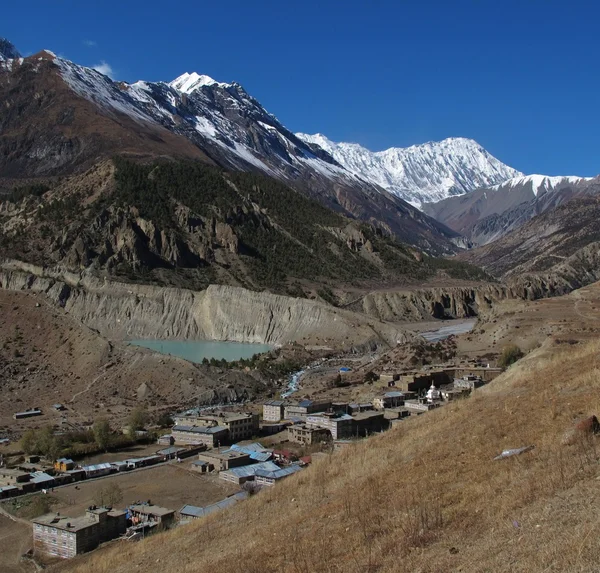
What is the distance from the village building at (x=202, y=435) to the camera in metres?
47.1

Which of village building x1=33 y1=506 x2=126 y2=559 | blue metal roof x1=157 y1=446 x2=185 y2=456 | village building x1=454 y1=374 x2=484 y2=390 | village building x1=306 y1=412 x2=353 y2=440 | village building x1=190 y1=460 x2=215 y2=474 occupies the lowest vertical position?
village building x1=33 y1=506 x2=126 y2=559

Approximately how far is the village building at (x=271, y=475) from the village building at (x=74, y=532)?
6.73m

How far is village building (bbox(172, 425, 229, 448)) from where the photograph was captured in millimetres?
47062

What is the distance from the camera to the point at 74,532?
2858 centimetres

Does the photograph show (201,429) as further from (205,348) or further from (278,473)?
(205,348)

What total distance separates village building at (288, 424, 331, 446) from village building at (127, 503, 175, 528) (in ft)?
45.6

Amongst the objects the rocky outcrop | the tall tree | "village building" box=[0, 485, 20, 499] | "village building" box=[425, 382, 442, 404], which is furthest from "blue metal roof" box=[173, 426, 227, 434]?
the rocky outcrop

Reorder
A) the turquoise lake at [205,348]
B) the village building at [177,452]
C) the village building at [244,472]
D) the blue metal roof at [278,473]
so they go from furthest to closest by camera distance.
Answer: the turquoise lake at [205,348] < the village building at [177,452] < the village building at [244,472] < the blue metal roof at [278,473]

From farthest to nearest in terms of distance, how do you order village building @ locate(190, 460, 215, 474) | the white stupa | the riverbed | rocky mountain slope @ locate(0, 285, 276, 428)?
the riverbed
rocky mountain slope @ locate(0, 285, 276, 428)
the white stupa
village building @ locate(190, 460, 215, 474)

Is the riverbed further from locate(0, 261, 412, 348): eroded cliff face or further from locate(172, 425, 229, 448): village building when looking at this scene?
locate(172, 425, 229, 448): village building

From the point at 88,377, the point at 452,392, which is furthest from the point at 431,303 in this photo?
the point at 452,392

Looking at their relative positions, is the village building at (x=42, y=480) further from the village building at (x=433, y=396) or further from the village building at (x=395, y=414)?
the village building at (x=433, y=396)

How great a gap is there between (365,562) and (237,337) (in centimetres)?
9264

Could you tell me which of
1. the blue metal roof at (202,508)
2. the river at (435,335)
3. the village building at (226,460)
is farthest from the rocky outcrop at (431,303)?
the blue metal roof at (202,508)
